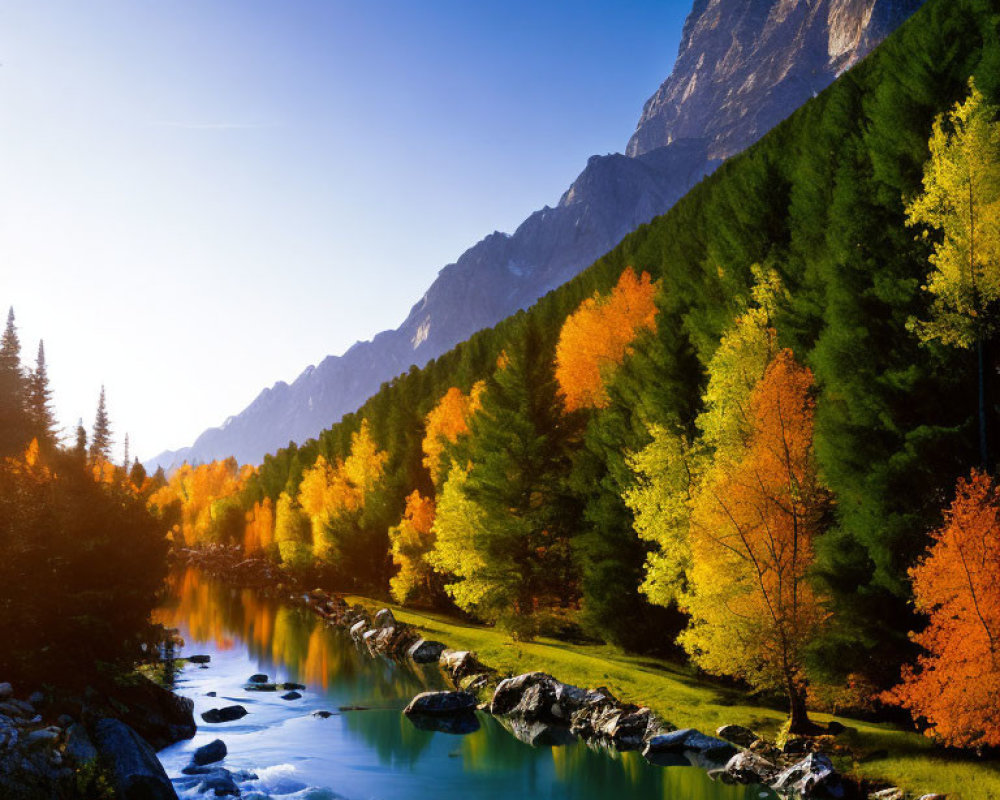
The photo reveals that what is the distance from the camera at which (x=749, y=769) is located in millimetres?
20953

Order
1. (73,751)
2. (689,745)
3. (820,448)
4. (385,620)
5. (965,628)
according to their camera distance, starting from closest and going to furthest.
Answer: (73,751) < (965,628) < (689,745) < (820,448) < (385,620)

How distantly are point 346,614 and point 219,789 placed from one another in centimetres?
3555

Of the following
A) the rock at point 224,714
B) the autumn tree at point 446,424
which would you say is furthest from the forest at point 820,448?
the autumn tree at point 446,424

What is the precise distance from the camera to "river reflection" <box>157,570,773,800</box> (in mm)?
21328

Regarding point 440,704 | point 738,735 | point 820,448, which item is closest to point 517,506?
point 440,704

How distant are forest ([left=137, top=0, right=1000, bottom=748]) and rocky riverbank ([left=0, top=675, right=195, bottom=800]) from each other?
8948 mm

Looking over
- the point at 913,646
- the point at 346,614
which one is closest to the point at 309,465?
the point at 346,614

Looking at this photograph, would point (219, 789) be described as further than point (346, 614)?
No

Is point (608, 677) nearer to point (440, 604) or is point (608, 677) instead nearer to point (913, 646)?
point (913, 646)

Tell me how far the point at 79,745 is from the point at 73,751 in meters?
0.59

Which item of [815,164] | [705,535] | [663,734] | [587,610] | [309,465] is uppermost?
[815,164]

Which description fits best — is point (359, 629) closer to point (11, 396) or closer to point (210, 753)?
point (210, 753)

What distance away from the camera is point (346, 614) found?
5481cm

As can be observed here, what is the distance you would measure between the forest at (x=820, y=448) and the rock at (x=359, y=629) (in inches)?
410
